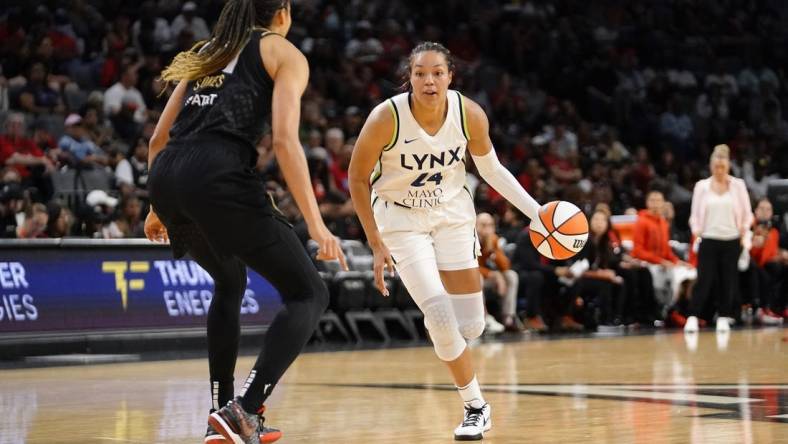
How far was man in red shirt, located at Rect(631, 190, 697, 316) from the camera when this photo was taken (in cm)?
1652

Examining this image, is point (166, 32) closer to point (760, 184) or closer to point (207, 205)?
point (760, 184)

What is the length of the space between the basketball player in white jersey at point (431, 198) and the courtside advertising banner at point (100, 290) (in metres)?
5.94

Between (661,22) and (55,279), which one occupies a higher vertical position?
(661,22)

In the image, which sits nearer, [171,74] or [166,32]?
[171,74]

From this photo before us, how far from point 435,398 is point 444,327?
1.72m

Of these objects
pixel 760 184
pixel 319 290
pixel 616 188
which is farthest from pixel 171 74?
pixel 760 184

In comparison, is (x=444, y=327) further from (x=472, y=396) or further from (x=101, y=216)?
(x=101, y=216)

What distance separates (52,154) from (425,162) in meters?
9.21

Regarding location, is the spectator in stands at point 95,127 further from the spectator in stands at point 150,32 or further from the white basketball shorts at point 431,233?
the white basketball shorts at point 431,233

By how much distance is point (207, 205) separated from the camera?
5055 mm

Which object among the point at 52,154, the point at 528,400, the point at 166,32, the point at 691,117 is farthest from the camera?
the point at 691,117

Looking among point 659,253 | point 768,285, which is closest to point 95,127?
point 659,253

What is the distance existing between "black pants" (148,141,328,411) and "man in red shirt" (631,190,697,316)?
463 inches

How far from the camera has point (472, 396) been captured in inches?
242
